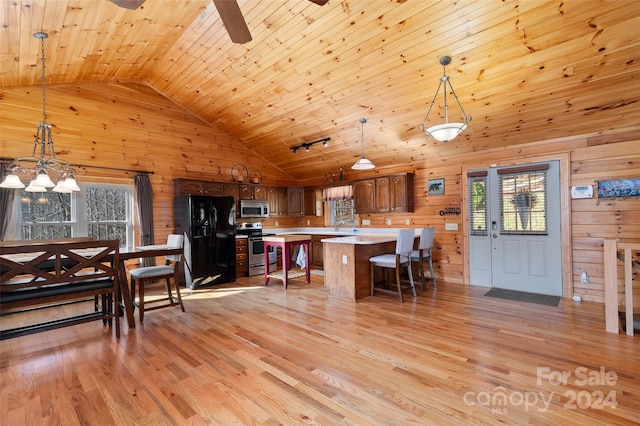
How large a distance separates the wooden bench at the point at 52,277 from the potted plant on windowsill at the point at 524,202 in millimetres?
5514

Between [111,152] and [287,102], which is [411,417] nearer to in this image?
[287,102]

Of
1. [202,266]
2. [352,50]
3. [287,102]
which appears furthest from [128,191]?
[352,50]

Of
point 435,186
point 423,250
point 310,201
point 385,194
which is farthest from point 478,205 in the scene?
point 310,201

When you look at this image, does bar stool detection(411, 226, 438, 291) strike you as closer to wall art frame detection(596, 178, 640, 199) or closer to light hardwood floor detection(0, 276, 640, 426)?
light hardwood floor detection(0, 276, 640, 426)

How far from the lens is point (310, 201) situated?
754 cm

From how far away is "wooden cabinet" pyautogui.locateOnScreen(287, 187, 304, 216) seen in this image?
24.7 ft

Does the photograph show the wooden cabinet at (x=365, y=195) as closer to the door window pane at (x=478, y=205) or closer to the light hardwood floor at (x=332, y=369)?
the door window pane at (x=478, y=205)

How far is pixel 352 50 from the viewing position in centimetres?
357

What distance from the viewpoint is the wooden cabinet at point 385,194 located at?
5.79 metres

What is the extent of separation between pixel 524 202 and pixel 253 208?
506 centimetres

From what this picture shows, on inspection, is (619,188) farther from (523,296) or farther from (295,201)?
(295,201)

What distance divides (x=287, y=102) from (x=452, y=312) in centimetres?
390

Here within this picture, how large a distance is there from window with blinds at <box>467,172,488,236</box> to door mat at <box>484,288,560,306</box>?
0.97 m

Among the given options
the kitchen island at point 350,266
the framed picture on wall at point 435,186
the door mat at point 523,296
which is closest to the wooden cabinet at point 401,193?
the framed picture on wall at point 435,186
